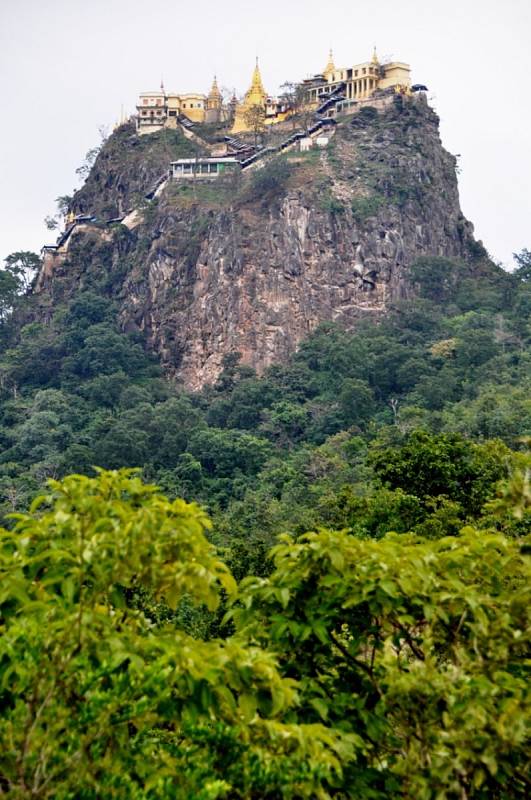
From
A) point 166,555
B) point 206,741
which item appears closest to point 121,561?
point 166,555

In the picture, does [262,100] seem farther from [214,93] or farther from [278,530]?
[278,530]

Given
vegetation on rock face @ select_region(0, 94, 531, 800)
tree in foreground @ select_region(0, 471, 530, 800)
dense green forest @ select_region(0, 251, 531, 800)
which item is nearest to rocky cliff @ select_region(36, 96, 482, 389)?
vegetation on rock face @ select_region(0, 94, 531, 800)

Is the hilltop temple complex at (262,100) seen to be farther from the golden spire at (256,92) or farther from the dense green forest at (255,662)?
the dense green forest at (255,662)

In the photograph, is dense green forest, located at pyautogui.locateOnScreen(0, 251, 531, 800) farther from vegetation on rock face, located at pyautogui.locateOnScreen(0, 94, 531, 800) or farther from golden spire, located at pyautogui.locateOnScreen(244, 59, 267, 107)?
golden spire, located at pyautogui.locateOnScreen(244, 59, 267, 107)

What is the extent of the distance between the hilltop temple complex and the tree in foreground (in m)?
61.9

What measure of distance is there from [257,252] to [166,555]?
56215mm

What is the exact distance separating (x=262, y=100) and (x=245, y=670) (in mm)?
66994

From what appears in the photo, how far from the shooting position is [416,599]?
673 cm

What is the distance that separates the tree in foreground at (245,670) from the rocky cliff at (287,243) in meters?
53.2

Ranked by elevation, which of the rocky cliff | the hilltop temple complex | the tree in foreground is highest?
the hilltop temple complex

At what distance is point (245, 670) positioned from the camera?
6074mm

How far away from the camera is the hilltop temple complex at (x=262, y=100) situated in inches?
2645

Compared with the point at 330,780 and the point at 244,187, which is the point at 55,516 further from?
the point at 244,187

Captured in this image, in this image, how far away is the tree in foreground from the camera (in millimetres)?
5754
